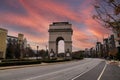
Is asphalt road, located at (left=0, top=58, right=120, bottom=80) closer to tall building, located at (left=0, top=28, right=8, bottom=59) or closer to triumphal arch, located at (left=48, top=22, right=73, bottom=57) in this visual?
tall building, located at (left=0, top=28, right=8, bottom=59)

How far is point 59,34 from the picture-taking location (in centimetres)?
14212

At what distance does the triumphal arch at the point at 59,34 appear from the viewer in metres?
139

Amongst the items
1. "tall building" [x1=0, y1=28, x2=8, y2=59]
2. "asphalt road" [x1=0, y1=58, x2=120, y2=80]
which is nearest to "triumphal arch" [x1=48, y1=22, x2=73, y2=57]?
"tall building" [x1=0, y1=28, x2=8, y2=59]

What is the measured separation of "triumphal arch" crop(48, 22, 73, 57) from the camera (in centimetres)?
13862

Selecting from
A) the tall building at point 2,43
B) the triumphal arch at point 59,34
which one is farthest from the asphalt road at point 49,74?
the triumphal arch at point 59,34

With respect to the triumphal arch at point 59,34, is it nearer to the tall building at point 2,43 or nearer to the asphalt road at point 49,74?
the tall building at point 2,43

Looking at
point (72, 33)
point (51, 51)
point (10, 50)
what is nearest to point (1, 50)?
point (10, 50)

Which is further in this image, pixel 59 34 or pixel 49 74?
pixel 59 34

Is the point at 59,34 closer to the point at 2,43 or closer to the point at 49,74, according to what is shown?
the point at 2,43

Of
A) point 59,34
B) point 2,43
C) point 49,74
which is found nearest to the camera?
point 49,74

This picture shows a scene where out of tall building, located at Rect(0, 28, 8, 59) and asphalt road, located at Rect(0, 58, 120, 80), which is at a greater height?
tall building, located at Rect(0, 28, 8, 59)

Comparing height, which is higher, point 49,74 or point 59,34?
point 59,34

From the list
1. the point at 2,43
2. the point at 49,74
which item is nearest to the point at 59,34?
the point at 2,43

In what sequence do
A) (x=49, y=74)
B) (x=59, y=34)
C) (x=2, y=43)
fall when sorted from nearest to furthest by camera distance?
(x=49, y=74) → (x=2, y=43) → (x=59, y=34)
